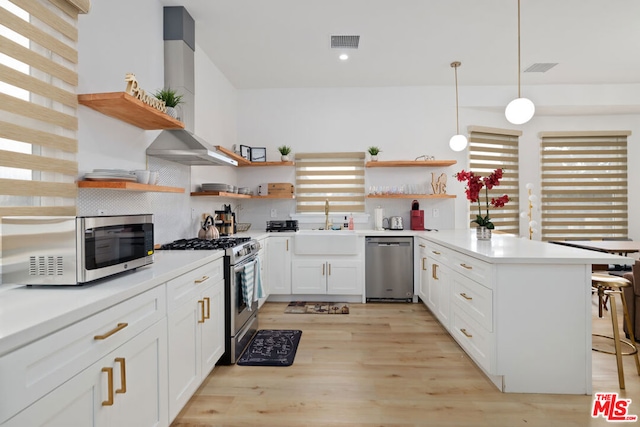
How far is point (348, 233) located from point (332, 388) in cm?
222

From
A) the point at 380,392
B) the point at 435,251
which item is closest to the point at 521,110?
the point at 435,251

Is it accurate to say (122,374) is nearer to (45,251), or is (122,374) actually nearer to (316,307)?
(45,251)

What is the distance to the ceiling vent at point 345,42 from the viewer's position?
351 centimetres

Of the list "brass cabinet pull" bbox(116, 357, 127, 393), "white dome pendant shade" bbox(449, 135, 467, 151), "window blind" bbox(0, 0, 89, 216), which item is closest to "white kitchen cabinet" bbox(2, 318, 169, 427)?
"brass cabinet pull" bbox(116, 357, 127, 393)

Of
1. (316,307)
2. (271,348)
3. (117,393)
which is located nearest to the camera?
(117,393)

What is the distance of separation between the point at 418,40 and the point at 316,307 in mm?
3215

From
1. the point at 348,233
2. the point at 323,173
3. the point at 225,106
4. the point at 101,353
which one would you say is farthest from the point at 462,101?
the point at 101,353

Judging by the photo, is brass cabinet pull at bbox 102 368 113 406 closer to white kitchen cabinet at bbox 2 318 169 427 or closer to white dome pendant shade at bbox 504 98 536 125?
white kitchen cabinet at bbox 2 318 169 427

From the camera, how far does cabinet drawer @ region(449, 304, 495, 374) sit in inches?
88.5

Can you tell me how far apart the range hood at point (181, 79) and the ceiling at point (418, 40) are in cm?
17

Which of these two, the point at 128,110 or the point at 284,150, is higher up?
the point at 284,150

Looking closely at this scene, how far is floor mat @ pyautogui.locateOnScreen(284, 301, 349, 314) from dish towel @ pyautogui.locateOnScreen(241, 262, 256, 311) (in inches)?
46.1

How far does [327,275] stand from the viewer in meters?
4.33

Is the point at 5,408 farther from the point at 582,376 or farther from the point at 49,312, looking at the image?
the point at 582,376
